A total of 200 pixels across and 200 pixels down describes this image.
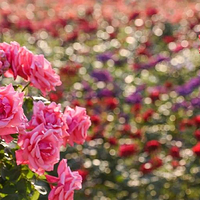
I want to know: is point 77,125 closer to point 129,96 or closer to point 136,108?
point 136,108

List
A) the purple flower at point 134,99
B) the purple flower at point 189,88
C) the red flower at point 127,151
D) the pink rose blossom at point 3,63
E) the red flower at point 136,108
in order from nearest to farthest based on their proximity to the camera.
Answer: the pink rose blossom at point 3,63, the red flower at point 127,151, the red flower at point 136,108, the purple flower at point 134,99, the purple flower at point 189,88

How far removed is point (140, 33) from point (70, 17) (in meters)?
0.82

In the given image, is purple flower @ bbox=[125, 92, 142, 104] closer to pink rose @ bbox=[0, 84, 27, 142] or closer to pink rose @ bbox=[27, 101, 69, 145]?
pink rose @ bbox=[27, 101, 69, 145]

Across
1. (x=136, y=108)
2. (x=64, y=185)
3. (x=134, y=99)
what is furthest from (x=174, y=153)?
(x=64, y=185)

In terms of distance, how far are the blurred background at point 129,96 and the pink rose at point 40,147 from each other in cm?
130

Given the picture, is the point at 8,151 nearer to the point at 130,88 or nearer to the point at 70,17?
the point at 130,88

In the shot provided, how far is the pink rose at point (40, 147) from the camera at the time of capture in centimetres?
157

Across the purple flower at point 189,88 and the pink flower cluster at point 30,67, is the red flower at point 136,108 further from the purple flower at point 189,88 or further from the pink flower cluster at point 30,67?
the pink flower cluster at point 30,67

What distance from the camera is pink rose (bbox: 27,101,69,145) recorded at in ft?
5.39

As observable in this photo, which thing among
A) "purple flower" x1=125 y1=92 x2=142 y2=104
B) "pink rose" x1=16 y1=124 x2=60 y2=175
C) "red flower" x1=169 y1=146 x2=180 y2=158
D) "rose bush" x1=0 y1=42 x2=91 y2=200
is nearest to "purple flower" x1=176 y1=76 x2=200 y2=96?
"purple flower" x1=125 y1=92 x2=142 y2=104

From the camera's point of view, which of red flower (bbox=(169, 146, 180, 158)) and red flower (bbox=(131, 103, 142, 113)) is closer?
red flower (bbox=(169, 146, 180, 158))

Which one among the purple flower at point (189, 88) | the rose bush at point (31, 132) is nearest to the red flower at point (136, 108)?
the purple flower at point (189, 88)

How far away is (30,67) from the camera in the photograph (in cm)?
178

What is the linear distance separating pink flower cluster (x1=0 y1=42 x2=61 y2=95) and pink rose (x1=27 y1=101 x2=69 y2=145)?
0.37 ft
